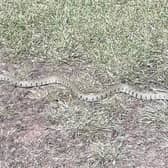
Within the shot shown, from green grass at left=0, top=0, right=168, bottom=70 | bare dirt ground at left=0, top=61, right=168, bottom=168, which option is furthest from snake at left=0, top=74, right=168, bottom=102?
green grass at left=0, top=0, right=168, bottom=70

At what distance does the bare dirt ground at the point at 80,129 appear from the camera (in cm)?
726

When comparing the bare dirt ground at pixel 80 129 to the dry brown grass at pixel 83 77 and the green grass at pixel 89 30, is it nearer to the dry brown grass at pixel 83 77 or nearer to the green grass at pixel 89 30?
the dry brown grass at pixel 83 77

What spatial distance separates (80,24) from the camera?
10.9 metres

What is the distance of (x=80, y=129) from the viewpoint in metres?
7.78

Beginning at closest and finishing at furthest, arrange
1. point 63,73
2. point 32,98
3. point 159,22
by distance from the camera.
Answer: point 32,98
point 63,73
point 159,22

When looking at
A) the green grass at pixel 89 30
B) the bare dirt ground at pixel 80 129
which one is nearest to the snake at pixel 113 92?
the bare dirt ground at pixel 80 129

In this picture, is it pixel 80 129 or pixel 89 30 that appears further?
pixel 89 30

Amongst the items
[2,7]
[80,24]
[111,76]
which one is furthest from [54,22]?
[111,76]

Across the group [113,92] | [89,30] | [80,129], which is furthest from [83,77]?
[89,30]

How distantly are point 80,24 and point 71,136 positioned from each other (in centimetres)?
380

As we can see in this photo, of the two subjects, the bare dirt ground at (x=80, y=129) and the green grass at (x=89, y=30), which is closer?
the bare dirt ground at (x=80, y=129)

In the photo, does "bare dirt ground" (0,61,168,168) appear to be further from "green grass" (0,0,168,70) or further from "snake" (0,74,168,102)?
"green grass" (0,0,168,70)

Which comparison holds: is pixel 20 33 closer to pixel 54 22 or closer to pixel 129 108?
pixel 54 22

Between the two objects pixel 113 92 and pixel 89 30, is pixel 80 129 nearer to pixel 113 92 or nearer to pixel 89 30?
pixel 113 92
